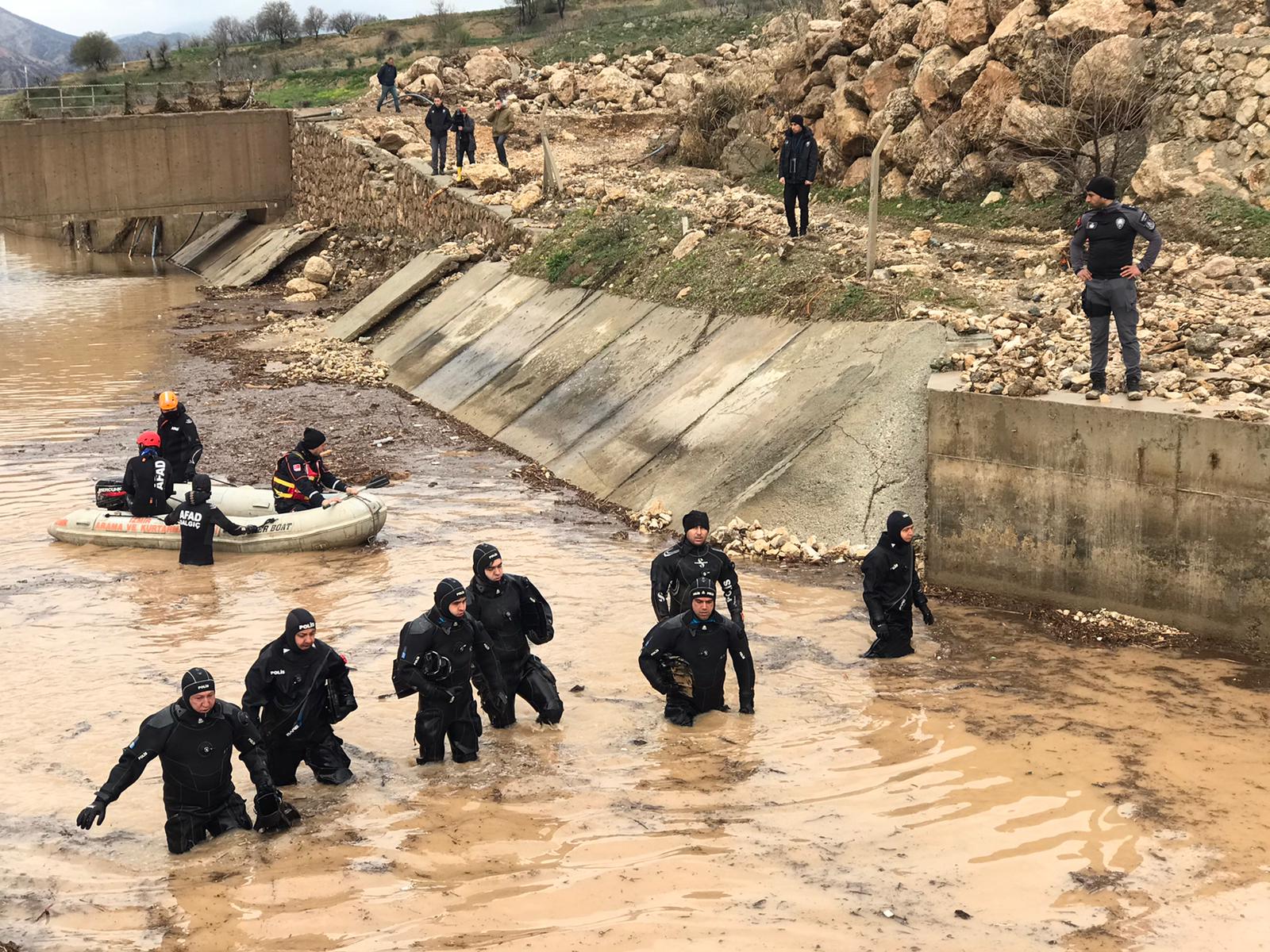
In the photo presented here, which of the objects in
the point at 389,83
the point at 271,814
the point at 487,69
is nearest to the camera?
the point at 271,814

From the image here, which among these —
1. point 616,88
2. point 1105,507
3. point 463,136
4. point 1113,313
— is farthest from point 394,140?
point 1105,507

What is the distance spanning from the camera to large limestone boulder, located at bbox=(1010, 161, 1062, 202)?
19.4 m

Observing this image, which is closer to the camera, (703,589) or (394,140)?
(703,589)

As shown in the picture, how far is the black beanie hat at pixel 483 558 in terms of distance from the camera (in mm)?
9500

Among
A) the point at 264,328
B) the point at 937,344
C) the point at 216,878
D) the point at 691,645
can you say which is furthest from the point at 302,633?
the point at 264,328

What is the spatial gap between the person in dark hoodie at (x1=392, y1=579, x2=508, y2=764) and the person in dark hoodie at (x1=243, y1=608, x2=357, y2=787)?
443 mm

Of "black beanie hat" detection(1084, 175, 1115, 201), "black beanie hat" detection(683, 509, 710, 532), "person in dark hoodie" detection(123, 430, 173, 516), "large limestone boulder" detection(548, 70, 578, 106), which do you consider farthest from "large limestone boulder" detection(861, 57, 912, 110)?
"large limestone boulder" detection(548, 70, 578, 106)

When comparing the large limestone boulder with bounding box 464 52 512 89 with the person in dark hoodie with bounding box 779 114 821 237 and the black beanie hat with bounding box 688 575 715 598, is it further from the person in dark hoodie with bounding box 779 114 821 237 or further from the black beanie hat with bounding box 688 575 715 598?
the black beanie hat with bounding box 688 575 715 598

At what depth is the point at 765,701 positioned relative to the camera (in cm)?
1009

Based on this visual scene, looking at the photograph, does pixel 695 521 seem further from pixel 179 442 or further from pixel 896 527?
pixel 179 442

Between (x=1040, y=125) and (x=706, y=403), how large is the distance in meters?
7.26

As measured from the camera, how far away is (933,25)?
2238cm

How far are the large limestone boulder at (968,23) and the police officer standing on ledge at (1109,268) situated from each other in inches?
436

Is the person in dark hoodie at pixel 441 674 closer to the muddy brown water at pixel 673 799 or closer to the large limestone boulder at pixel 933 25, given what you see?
the muddy brown water at pixel 673 799
